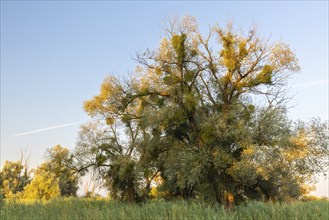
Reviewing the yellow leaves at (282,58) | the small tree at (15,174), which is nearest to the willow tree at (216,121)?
the yellow leaves at (282,58)

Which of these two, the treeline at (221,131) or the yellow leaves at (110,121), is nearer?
the treeline at (221,131)

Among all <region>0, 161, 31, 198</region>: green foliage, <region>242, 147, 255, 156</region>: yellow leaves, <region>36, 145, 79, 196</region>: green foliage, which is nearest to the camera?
<region>242, 147, 255, 156</region>: yellow leaves

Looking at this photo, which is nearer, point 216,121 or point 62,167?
point 216,121

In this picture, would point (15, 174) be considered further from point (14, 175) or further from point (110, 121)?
point (110, 121)

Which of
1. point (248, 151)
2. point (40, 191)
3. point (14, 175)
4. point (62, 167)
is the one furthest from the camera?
point (14, 175)

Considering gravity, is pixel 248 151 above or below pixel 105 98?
below

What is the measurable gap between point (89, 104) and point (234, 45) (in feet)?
74.0

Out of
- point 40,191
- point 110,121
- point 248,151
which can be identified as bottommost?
point 40,191

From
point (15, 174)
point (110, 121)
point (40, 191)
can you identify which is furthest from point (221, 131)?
point (15, 174)

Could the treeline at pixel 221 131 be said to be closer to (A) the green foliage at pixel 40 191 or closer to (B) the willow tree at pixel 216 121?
(B) the willow tree at pixel 216 121

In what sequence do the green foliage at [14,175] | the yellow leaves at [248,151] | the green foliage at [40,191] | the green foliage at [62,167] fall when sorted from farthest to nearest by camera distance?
the green foliage at [14,175]
the green foliage at [40,191]
the green foliage at [62,167]
the yellow leaves at [248,151]

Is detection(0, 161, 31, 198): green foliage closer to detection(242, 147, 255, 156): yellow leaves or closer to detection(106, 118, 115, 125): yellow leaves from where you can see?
detection(106, 118, 115, 125): yellow leaves

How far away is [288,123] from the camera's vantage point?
30.0m

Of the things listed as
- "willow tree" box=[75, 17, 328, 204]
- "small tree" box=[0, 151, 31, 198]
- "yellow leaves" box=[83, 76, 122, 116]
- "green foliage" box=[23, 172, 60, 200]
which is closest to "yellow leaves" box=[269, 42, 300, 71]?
"willow tree" box=[75, 17, 328, 204]
